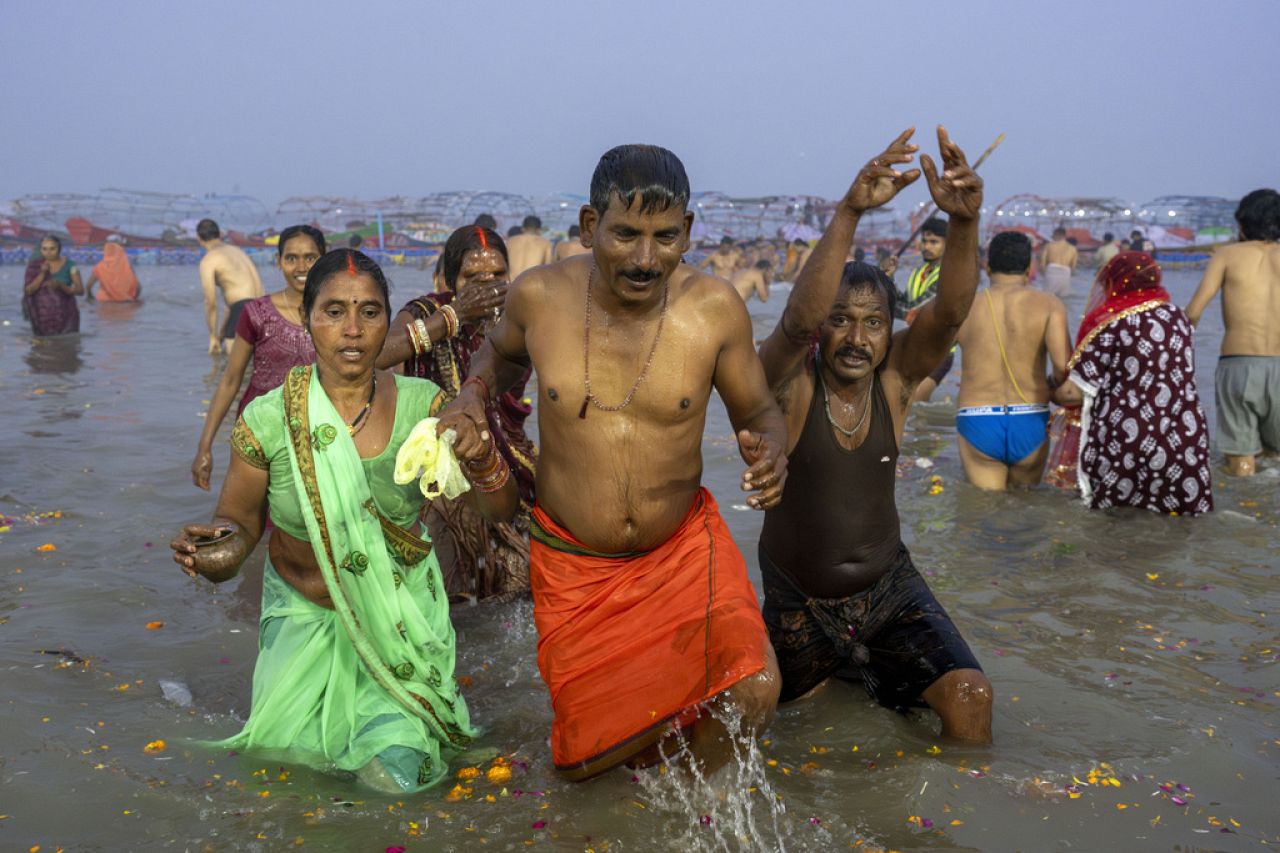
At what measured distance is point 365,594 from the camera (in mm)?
3785

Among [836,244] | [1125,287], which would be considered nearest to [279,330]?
[836,244]

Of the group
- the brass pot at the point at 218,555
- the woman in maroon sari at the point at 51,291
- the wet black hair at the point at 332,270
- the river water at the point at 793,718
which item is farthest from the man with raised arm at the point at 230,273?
the brass pot at the point at 218,555

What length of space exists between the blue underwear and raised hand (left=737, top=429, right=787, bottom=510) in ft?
15.6

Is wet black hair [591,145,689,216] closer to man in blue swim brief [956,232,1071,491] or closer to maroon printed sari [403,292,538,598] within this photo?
maroon printed sari [403,292,538,598]

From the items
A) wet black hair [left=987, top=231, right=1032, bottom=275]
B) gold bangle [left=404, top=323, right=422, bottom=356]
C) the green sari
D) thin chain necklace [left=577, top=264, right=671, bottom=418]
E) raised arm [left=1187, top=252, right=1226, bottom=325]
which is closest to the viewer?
thin chain necklace [left=577, top=264, right=671, bottom=418]

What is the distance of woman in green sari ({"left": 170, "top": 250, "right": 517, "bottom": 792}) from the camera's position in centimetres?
373

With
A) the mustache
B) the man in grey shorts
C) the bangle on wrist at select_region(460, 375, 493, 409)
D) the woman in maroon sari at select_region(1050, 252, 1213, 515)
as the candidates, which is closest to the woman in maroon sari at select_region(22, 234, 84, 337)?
the woman in maroon sari at select_region(1050, 252, 1213, 515)

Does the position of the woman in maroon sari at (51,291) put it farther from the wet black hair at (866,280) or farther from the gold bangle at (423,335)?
the wet black hair at (866,280)

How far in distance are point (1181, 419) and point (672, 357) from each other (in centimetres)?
493

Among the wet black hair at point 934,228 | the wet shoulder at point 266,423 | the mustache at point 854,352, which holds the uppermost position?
the wet black hair at point 934,228

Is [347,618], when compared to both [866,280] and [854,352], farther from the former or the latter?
[866,280]

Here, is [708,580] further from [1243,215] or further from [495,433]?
[1243,215]

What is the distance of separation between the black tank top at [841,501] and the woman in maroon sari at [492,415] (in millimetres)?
1793

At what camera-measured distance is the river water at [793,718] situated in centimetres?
354
